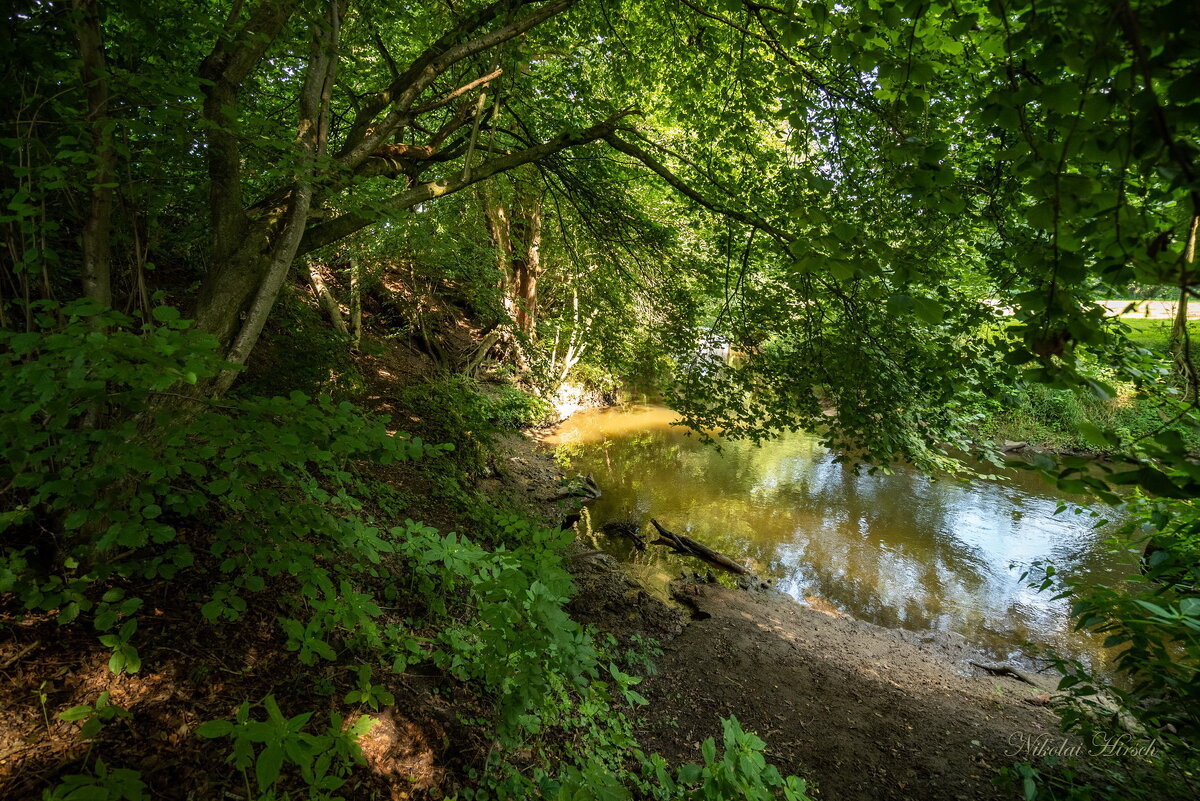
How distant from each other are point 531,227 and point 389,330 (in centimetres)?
389

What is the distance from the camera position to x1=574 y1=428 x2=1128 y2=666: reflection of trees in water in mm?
7867

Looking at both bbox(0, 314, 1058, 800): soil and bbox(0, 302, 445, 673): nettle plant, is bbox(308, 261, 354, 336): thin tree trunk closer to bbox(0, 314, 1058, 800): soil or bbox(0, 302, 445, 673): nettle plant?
bbox(0, 314, 1058, 800): soil

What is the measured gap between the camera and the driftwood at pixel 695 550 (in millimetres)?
8242

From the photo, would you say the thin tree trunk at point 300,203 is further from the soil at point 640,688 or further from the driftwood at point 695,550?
the driftwood at point 695,550

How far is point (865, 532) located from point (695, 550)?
4.20 meters

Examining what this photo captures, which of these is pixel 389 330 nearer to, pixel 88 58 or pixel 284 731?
pixel 88 58

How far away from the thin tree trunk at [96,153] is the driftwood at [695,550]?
7932 mm

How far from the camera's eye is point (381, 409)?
6.77 m

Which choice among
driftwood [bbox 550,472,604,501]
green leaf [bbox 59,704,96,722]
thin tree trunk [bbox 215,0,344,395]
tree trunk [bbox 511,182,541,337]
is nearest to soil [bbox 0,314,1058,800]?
green leaf [bbox 59,704,96,722]

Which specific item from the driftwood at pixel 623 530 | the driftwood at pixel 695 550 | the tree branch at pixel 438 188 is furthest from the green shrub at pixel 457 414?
the driftwood at pixel 695 550

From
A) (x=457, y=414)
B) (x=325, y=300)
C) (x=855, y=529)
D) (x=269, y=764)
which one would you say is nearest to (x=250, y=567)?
(x=269, y=764)

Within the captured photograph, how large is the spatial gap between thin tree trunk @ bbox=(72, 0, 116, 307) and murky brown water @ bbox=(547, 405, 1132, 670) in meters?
5.70

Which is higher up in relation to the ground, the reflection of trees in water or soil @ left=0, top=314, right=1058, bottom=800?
soil @ left=0, top=314, right=1058, bottom=800

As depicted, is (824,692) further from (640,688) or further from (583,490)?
Result: (583,490)
